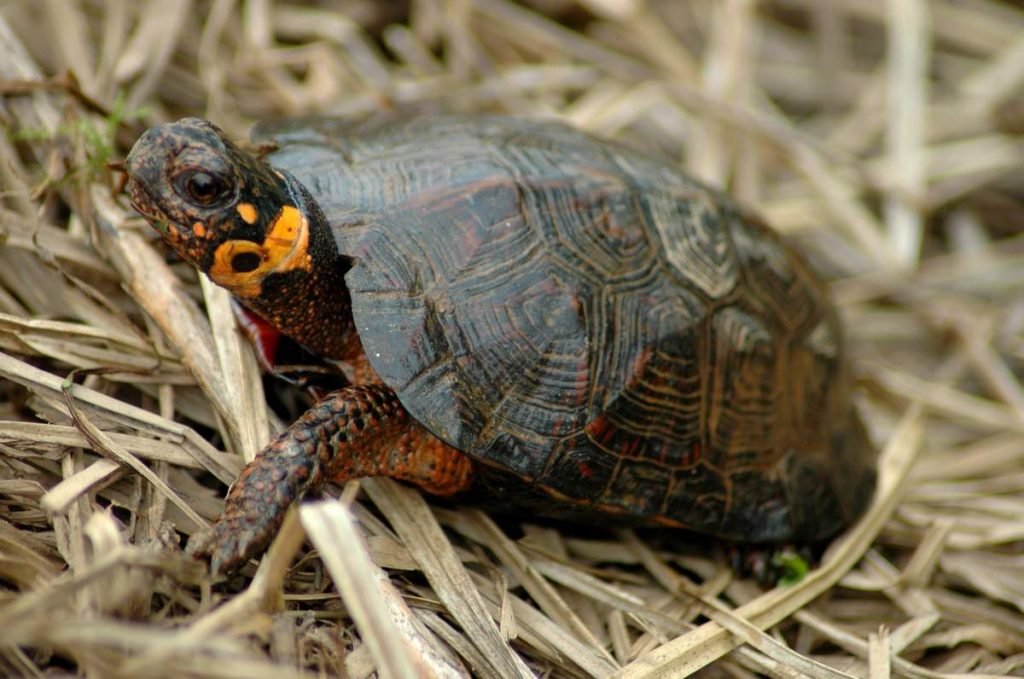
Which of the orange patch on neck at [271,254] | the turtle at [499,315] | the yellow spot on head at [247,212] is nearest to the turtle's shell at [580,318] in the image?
the turtle at [499,315]

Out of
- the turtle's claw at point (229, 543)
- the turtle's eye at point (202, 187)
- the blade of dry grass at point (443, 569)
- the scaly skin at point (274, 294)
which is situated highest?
the turtle's eye at point (202, 187)

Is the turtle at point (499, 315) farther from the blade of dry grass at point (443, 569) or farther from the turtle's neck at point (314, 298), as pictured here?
the blade of dry grass at point (443, 569)

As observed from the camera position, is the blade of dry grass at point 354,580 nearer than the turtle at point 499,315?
Yes

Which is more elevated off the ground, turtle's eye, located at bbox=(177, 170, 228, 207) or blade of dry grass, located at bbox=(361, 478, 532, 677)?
turtle's eye, located at bbox=(177, 170, 228, 207)

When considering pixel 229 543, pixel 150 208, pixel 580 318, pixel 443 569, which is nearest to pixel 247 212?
pixel 150 208

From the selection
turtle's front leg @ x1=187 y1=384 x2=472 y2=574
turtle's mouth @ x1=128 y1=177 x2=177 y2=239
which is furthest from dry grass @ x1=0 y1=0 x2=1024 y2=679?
turtle's mouth @ x1=128 y1=177 x2=177 y2=239

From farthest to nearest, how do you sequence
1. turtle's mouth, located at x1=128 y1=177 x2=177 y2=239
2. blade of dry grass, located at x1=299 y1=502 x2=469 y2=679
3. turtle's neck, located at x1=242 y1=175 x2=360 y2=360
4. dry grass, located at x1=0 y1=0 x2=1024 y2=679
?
turtle's neck, located at x1=242 y1=175 x2=360 y2=360 → turtle's mouth, located at x1=128 y1=177 x2=177 y2=239 → dry grass, located at x1=0 y1=0 x2=1024 y2=679 → blade of dry grass, located at x1=299 y1=502 x2=469 y2=679

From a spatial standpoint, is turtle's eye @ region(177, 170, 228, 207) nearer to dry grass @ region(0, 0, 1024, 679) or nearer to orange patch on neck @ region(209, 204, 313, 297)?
orange patch on neck @ region(209, 204, 313, 297)
